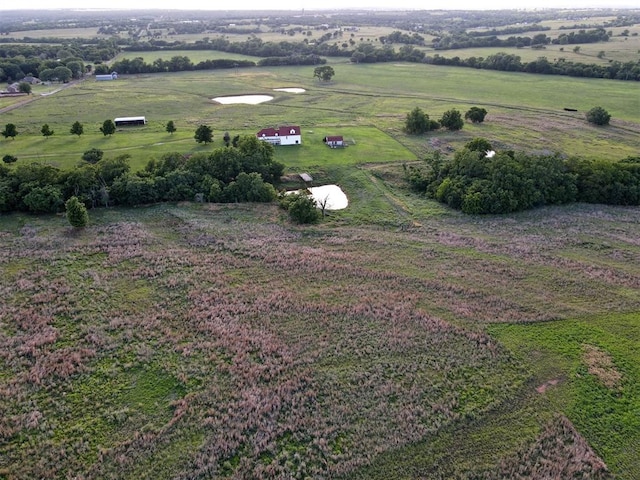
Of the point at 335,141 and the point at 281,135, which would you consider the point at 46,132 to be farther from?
the point at 335,141

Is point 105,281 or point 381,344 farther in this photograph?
point 105,281

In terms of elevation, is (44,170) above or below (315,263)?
above

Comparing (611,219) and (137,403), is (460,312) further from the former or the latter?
(611,219)

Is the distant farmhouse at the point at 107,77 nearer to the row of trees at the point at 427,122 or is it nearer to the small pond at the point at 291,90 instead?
the small pond at the point at 291,90

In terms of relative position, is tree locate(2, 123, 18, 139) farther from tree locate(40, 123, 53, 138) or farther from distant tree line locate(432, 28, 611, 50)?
distant tree line locate(432, 28, 611, 50)

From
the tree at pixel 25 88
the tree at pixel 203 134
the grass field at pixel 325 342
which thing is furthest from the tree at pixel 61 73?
the grass field at pixel 325 342

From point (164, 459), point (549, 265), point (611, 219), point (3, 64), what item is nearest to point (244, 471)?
point (164, 459)

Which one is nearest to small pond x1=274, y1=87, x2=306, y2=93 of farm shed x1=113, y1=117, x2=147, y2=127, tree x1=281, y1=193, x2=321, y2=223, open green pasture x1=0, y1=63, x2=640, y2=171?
open green pasture x1=0, y1=63, x2=640, y2=171

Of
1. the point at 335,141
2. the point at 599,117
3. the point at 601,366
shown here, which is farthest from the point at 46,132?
the point at 599,117
